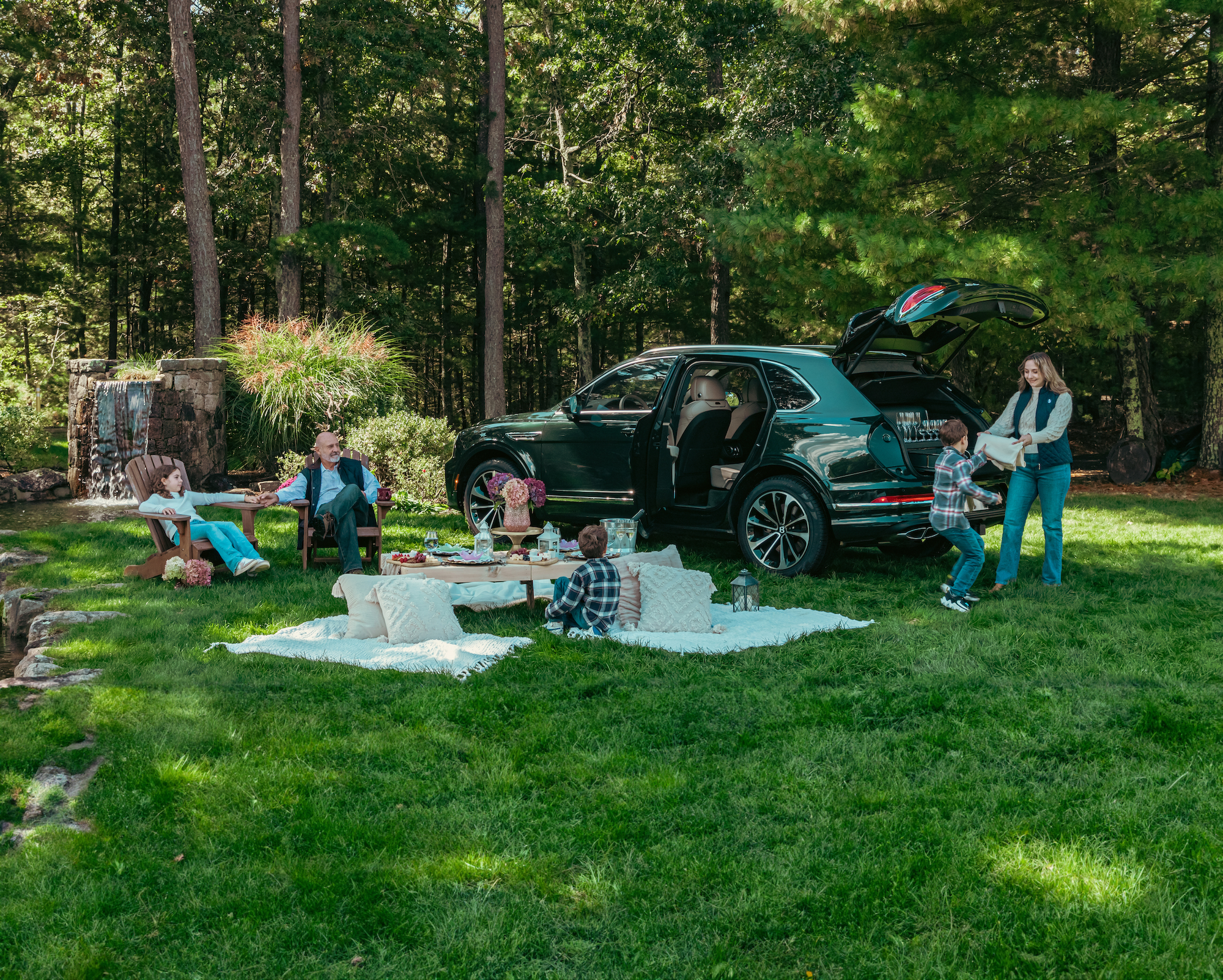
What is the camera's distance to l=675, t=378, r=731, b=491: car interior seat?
8297 mm

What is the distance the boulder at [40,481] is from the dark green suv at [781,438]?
6712 millimetres

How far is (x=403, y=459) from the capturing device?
1191 centimetres

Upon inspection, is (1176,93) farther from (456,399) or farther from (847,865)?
(456,399)

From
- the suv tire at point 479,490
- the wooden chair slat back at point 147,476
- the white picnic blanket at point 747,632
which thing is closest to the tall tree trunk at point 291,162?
the suv tire at point 479,490

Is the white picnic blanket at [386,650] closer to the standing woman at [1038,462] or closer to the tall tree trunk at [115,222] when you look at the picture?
the standing woman at [1038,462]

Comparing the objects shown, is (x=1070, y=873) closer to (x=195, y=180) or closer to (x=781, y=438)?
(x=781, y=438)

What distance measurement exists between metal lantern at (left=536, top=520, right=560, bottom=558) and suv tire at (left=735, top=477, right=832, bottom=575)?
1662mm

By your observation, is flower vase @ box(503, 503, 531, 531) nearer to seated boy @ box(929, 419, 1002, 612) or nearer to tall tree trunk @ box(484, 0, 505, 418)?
seated boy @ box(929, 419, 1002, 612)

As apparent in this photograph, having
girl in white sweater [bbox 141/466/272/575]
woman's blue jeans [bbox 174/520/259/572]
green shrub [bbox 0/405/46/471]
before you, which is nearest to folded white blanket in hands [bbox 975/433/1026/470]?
girl in white sweater [bbox 141/466/272/575]

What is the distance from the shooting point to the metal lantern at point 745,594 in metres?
6.54

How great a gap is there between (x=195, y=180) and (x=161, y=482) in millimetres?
10677

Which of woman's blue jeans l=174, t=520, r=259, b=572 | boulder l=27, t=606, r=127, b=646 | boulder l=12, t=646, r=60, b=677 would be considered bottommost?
boulder l=12, t=646, r=60, b=677

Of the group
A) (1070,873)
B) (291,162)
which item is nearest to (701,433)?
(1070,873)

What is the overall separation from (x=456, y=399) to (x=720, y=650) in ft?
106
